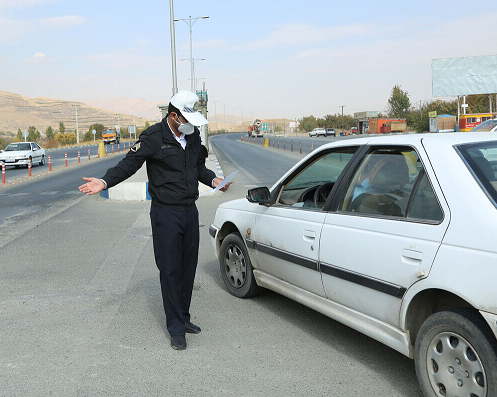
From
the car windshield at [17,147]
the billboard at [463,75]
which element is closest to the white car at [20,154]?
the car windshield at [17,147]

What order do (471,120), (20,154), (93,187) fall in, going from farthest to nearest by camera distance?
(471,120) < (20,154) < (93,187)

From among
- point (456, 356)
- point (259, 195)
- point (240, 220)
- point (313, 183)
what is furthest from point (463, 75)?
point (456, 356)

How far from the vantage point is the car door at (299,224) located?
4055 mm

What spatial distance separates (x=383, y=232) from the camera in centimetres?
336

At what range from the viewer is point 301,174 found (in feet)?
15.5

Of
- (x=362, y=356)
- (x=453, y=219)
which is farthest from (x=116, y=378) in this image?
(x=453, y=219)

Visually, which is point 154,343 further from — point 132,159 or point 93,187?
point 132,159

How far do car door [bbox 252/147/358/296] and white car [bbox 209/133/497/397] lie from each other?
0.01 metres

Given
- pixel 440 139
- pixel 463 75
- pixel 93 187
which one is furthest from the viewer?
pixel 463 75

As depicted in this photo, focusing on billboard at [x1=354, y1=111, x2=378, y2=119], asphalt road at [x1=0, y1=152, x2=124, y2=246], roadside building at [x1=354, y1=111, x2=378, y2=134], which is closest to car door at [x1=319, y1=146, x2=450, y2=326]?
asphalt road at [x1=0, y1=152, x2=124, y2=246]

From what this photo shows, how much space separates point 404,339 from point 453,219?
80 centimetres

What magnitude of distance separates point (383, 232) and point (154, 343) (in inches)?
79.6

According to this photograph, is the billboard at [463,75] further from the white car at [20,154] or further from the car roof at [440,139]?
the car roof at [440,139]

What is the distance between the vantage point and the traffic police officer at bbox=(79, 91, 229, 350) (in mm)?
4117
